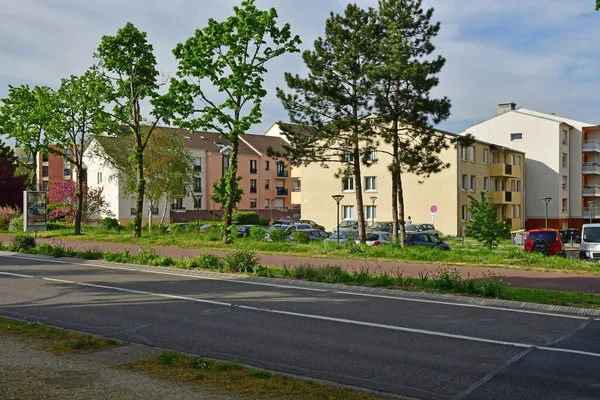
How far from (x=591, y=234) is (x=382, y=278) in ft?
44.6

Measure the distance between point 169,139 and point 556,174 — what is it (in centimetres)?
3740

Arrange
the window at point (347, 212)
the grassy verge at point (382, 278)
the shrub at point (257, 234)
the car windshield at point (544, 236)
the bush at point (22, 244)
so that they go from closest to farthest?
1. the grassy verge at point (382, 278)
2. the bush at point (22, 244)
3. the car windshield at point (544, 236)
4. the shrub at point (257, 234)
5. the window at point (347, 212)

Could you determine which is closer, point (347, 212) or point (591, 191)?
point (347, 212)

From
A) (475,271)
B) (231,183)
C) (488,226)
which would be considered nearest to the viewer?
(475,271)

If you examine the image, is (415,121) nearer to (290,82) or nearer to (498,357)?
(290,82)

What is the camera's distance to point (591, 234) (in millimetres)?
24281

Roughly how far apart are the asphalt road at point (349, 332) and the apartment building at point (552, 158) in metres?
52.1

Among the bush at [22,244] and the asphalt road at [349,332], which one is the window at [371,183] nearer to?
the bush at [22,244]

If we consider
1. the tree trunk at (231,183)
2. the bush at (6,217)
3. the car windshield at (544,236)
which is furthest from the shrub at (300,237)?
the bush at (6,217)

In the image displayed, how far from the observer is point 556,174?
60062mm

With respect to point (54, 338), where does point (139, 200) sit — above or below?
above

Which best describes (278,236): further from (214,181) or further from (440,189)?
(214,181)

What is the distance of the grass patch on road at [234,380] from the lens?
19.8 feet

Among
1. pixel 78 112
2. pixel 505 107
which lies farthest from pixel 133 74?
pixel 505 107
